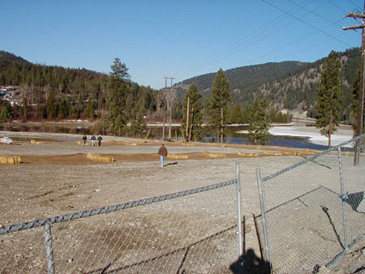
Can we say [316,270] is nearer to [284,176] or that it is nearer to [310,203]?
[310,203]

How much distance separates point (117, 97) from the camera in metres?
78.8

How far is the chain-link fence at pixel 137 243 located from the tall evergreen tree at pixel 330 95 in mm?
48869

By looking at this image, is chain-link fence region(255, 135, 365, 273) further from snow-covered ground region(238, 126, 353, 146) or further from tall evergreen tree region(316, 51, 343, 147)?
snow-covered ground region(238, 126, 353, 146)

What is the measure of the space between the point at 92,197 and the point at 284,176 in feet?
32.8

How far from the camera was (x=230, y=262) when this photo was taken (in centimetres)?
651

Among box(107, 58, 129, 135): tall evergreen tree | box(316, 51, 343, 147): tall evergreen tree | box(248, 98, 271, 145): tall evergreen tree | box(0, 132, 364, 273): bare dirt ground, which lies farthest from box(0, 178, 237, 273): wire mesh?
box(107, 58, 129, 135): tall evergreen tree

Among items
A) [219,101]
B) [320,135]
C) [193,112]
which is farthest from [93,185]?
[320,135]

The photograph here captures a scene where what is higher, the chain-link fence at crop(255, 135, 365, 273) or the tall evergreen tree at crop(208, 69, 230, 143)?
the tall evergreen tree at crop(208, 69, 230, 143)

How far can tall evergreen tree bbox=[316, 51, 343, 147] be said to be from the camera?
51.9 metres

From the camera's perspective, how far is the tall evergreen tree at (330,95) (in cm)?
5191

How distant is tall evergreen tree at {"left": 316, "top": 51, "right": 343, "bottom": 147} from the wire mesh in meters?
48.9

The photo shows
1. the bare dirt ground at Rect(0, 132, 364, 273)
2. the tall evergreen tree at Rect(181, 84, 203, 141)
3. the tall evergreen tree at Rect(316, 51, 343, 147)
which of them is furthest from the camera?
the tall evergreen tree at Rect(181, 84, 203, 141)

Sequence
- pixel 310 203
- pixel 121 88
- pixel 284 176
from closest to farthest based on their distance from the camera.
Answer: pixel 310 203, pixel 284 176, pixel 121 88

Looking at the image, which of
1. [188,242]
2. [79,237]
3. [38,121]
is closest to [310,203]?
[188,242]
